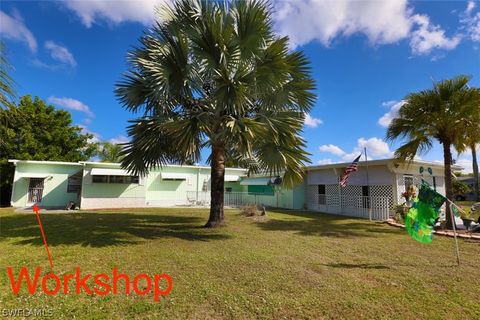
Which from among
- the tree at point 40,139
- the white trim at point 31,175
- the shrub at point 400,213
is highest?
the tree at point 40,139

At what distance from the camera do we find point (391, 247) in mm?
A: 8312

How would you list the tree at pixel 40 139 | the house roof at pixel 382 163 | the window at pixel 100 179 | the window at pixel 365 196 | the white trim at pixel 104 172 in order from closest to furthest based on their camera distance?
the house roof at pixel 382 163
the window at pixel 365 196
the white trim at pixel 104 172
the window at pixel 100 179
the tree at pixel 40 139

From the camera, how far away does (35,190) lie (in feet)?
67.4

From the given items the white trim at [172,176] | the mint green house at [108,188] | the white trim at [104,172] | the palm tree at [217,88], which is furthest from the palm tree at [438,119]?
the white trim at [104,172]

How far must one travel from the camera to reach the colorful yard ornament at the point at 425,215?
6.22 meters

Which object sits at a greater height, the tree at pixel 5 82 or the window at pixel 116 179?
the tree at pixel 5 82

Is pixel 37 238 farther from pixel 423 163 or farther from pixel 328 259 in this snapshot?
pixel 423 163

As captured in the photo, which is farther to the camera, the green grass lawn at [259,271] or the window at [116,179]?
the window at [116,179]

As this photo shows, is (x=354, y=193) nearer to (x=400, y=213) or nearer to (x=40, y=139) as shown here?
(x=400, y=213)

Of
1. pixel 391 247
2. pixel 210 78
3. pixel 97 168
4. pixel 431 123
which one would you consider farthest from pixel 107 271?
pixel 97 168

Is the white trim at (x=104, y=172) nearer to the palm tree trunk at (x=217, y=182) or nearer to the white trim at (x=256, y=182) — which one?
the palm tree trunk at (x=217, y=182)

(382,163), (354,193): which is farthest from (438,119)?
(354,193)

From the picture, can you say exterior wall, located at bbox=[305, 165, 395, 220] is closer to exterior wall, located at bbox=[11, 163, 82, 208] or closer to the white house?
the white house

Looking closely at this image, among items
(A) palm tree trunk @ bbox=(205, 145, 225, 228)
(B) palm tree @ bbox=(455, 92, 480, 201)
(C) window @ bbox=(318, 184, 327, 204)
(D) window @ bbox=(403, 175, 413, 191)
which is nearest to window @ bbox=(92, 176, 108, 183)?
(A) palm tree trunk @ bbox=(205, 145, 225, 228)
